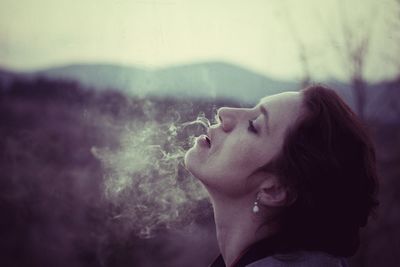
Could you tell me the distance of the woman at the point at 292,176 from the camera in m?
1.33

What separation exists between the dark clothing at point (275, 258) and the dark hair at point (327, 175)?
30 mm

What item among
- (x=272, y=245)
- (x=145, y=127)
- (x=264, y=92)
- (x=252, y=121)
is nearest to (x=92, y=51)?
(x=145, y=127)

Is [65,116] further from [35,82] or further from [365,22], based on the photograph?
[365,22]

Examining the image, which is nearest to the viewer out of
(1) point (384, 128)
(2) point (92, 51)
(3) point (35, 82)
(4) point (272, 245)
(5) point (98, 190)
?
(4) point (272, 245)

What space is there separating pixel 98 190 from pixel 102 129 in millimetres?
492

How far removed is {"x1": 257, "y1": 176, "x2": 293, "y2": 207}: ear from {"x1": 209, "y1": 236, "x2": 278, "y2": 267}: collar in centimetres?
12

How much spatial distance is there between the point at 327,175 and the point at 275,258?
30cm

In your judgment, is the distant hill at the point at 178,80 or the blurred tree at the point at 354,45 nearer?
the distant hill at the point at 178,80

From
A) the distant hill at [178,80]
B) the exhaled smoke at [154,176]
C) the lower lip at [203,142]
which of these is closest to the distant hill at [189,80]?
the distant hill at [178,80]

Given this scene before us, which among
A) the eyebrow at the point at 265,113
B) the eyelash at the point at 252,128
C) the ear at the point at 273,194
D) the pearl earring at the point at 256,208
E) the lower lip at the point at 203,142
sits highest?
the eyebrow at the point at 265,113

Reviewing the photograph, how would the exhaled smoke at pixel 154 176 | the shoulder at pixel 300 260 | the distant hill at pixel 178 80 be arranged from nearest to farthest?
the shoulder at pixel 300 260 → the exhaled smoke at pixel 154 176 → the distant hill at pixel 178 80

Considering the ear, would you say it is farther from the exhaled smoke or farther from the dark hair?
the exhaled smoke

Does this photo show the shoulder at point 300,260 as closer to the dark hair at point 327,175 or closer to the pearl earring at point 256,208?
the dark hair at point 327,175

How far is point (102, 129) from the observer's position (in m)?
3.21
